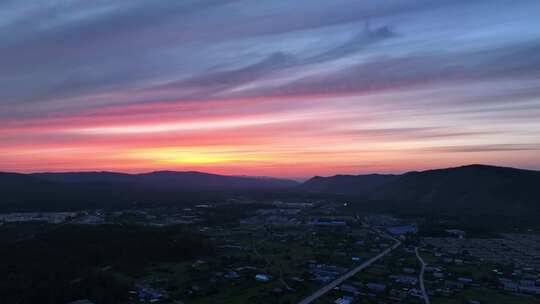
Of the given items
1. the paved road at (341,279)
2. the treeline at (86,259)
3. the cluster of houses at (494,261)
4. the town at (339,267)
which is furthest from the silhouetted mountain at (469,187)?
the treeline at (86,259)

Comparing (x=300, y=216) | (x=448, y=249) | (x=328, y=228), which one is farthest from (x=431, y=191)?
(x=448, y=249)

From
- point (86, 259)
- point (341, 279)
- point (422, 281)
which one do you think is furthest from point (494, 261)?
point (86, 259)

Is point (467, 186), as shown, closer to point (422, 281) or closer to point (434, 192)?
point (434, 192)

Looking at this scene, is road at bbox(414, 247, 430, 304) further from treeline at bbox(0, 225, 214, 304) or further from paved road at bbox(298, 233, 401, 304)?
treeline at bbox(0, 225, 214, 304)

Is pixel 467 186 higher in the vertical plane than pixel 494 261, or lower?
higher

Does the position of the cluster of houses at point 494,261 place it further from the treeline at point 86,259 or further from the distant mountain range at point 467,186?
the distant mountain range at point 467,186

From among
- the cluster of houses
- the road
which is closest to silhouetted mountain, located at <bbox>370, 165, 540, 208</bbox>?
the cluster of houses
